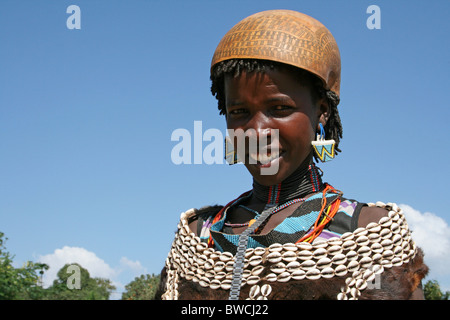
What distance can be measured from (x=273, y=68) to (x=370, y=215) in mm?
986

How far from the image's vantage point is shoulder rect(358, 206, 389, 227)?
9.43ft

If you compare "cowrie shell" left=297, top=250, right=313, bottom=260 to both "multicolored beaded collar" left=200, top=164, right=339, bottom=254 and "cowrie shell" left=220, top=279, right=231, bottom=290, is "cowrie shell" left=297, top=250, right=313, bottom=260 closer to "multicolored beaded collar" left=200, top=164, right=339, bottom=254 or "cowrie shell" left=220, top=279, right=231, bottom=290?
"multicolored beaded collar" left=200, top=164, right=339, bottom=254

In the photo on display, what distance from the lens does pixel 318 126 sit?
3176mm

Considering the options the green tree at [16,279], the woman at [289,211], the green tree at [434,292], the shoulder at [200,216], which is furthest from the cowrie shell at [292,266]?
the green tree at [434,292]

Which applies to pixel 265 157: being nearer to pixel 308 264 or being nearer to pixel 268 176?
pixel 268 176

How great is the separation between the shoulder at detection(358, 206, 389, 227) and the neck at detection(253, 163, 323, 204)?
36 centimetres

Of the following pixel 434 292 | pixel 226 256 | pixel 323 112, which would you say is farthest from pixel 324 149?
pixel 434 292

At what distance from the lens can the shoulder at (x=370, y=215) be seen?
9.43 feet

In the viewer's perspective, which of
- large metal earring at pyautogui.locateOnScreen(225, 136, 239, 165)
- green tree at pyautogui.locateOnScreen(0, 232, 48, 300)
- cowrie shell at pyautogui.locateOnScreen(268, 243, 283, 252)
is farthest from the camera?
green tree at pyautogui.locateOnScreen(0, 232, 48, 300)

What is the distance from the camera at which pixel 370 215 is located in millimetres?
2904

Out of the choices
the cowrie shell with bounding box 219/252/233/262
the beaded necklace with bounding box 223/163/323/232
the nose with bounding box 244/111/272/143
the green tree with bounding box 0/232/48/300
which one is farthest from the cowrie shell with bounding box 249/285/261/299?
the green tree with bounding box 0/232/48/300

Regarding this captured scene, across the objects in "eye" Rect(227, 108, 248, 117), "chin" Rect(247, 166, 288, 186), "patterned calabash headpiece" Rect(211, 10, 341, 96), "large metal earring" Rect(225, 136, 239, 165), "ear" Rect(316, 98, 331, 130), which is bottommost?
"chin" Rect(247, 166, 288, 186)
